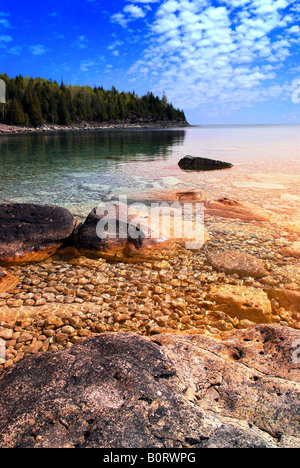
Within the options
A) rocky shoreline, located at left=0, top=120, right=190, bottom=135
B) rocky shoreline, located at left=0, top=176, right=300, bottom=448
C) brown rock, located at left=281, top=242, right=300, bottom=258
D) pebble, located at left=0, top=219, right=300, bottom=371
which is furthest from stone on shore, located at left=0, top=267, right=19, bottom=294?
rocky shoreline, located at left=0, top=120, right=190, bottom=135

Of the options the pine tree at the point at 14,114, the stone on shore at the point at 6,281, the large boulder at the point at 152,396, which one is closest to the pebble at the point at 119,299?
the stone on shore at the point at 6,281

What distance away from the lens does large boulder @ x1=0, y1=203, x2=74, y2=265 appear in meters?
5.45

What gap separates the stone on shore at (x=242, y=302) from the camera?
3832mm

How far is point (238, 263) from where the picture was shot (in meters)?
5.11

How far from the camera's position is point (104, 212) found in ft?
20.6

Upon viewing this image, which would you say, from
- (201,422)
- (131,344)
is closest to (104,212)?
(131,344)

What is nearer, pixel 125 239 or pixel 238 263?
pixel 238 263

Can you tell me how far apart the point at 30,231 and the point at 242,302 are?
15.6ft

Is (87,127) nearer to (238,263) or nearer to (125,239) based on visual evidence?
(125,239)

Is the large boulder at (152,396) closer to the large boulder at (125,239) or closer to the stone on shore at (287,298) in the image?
the stone on shore at (287,298)

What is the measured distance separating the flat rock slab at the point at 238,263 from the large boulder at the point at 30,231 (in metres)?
3.58

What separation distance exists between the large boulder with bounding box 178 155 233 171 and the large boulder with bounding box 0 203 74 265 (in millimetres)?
13527

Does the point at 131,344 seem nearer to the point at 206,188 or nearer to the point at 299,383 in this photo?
the point at 299,383

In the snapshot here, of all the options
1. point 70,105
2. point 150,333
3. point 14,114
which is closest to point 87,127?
point 70,105
